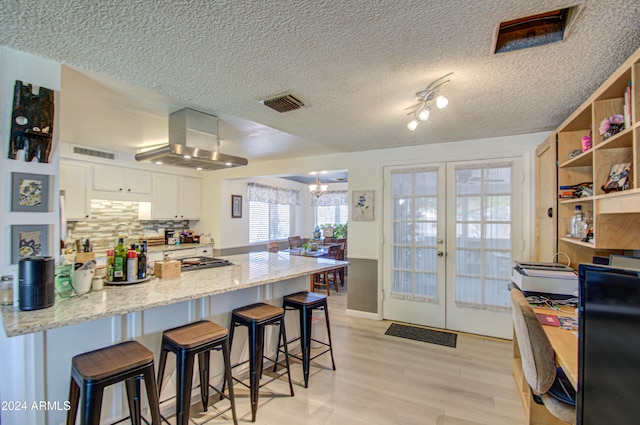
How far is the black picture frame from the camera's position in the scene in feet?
18.8

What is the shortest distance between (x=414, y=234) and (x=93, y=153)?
176 inches

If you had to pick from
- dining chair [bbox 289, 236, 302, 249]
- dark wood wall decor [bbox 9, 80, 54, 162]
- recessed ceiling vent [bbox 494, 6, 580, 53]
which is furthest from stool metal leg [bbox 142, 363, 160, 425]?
dining chair [bbox 289, 236, 302, 249]

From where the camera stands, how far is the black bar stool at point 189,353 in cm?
163

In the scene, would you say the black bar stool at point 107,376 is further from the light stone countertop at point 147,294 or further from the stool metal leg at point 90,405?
the light stone countertop at point 147,294

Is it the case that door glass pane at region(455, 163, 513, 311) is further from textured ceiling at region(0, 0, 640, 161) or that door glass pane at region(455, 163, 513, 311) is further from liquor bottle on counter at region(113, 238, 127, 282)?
liquor bottle on counter at region(113, 238, 127, 282)

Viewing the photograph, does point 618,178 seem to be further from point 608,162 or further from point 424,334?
point 424,334

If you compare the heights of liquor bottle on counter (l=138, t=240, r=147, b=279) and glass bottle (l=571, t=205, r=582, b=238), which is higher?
glass bottle (l=571, t=205, r=582, b=238)

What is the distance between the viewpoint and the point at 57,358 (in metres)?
1.54

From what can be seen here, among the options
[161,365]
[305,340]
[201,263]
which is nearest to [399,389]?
[305,340]

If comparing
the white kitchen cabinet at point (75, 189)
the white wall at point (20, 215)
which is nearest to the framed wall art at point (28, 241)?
the white wall at point (20, 215)

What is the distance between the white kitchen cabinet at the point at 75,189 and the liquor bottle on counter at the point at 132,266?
2701 millimetres

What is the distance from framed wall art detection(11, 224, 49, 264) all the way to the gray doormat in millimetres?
3190

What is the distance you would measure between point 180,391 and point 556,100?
10.5 feet

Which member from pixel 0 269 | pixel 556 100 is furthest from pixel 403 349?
pixel 0 269
